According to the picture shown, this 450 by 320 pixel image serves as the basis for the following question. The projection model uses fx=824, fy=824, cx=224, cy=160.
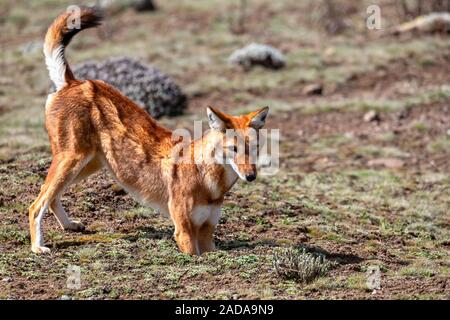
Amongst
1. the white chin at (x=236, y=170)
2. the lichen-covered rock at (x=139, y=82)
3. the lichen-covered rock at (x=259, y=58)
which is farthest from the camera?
the lichen-covered rock at (x=259, y=58)

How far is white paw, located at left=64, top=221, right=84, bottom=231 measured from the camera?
9.93m

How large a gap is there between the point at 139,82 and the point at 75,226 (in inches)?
331

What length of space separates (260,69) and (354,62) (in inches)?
103

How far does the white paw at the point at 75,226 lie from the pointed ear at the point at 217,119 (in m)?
2.32

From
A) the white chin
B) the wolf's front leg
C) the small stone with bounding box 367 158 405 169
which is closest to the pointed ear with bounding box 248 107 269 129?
the white chin

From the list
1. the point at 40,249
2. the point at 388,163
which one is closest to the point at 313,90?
the point at 388,163

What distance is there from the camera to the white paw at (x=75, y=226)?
9.93m

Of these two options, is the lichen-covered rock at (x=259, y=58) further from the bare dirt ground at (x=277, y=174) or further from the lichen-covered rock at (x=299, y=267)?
the lichen-covered rock at (x=299, y=267)

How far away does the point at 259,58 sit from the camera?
72.3ft

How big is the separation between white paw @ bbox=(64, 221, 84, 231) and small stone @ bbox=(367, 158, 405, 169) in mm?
7291

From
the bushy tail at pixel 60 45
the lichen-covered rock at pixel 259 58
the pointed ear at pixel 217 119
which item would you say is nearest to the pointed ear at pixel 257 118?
the pointed ear at pixel 217 119

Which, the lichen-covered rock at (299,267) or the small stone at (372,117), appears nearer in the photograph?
the lichen-covered rock at (299,267)

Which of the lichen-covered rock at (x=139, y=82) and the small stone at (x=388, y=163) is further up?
the lichen-covered rock at (x=139, y=82)

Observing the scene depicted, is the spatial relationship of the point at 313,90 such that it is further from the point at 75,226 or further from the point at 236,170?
the point at 236,170
